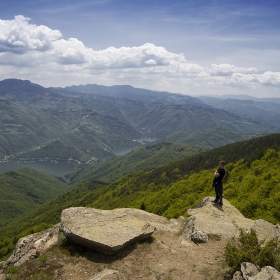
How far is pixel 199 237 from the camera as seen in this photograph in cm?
2150

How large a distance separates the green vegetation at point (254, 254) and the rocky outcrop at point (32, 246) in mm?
14235

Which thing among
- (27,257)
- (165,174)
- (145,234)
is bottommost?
(165,174)

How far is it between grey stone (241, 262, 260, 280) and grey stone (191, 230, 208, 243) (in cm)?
705

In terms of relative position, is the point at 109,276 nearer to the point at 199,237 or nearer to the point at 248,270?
the point at 248,270

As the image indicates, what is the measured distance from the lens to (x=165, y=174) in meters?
132

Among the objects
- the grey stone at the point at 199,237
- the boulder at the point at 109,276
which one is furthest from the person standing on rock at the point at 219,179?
the boulder at the point at 109,276

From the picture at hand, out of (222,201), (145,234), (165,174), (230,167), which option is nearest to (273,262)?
(145,234)

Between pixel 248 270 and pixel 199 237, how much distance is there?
7789 mm

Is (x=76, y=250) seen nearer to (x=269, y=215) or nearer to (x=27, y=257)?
(x=27, y=257)

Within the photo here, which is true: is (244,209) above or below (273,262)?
below

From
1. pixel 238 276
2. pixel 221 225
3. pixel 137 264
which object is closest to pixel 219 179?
pixel 221 225

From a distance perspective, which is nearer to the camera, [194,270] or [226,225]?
[194,270]

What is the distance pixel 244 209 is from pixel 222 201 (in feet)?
18.2

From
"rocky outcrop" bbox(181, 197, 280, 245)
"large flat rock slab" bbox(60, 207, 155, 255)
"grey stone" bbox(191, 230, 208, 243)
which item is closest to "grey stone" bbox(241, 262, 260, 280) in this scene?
"rocky outcrop" bbox(181, 197, 280, 245)
